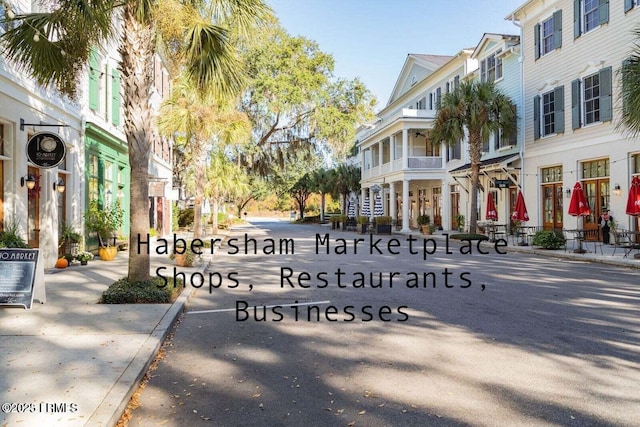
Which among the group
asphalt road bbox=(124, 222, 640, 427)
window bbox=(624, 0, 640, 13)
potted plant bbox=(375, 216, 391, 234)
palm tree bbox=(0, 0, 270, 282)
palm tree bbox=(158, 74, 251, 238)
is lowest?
asphalt road bbox=(124, 222, 640, 427)

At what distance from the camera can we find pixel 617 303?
8.76 metres

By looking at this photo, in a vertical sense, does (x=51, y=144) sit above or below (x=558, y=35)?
below

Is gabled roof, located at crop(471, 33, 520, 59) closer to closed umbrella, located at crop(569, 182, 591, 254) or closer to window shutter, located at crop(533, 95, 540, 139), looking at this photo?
window shutter, located at crop(533, 95, 540, 139)

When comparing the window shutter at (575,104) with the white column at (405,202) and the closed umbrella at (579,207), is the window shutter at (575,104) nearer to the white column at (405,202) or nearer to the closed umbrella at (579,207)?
the closed umbrella at (579,207)

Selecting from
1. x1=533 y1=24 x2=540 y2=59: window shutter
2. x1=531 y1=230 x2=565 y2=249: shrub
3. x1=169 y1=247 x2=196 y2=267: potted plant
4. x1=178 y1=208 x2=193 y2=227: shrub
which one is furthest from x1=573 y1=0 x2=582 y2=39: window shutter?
x1=178 y1=208 x2=193 y2=227: shrub

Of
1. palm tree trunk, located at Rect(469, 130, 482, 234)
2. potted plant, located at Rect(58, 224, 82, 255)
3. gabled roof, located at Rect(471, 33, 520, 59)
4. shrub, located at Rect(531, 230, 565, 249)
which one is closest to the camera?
potted plant, located at Rect(58, 224, 82, 255)

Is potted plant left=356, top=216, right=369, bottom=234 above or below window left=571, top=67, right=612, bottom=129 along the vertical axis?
below

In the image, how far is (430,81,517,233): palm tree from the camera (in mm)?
24312

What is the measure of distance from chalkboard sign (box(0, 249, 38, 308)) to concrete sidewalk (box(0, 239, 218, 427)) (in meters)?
0.18

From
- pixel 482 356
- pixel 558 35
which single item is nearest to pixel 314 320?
pixel 482 356

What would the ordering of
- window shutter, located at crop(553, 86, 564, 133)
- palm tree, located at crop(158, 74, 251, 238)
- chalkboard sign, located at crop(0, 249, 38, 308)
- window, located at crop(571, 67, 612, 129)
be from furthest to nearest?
window shutter, located at crop(553, 86, 564, 133)
palm tree, located at crop(158, 74, 251, 238)
window, located at crop(571, 67, 612, 129)
chalkboard sign, located at crop(0, 249, 38, 308)

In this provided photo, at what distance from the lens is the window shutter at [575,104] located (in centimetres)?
2128

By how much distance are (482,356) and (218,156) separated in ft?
104

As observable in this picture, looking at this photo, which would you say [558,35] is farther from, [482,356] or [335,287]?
[482,356]
